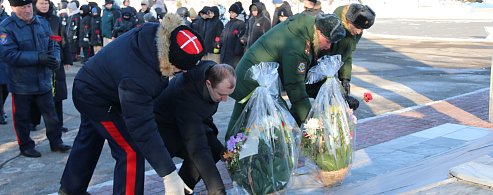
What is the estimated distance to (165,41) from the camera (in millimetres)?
3312

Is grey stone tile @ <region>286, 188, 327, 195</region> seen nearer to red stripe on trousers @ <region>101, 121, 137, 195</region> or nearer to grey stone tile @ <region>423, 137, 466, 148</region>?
red stripe on trousers @ <region>101, 121, 137, 195</region>

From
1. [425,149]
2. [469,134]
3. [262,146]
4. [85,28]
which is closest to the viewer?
[262,146]

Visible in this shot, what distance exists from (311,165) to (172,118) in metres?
1.26

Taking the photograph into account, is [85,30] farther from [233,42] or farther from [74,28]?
[233,42]

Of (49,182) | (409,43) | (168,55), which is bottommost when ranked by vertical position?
(409,43)

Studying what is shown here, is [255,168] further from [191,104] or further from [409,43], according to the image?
[409,43]

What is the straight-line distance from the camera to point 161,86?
11.7 ft

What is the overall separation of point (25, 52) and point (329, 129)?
10.2 feet

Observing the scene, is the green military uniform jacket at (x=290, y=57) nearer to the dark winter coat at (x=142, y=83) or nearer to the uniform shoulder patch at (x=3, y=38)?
the dark winter coat at (x=142, y=83)

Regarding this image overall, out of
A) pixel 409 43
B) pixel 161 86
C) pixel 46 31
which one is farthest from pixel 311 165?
pixel 409 43

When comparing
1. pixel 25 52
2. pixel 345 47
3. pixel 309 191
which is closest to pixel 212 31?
pixel 25 52

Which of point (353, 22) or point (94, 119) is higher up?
point (353, 22)

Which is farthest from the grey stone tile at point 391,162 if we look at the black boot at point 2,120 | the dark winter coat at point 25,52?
the black boot at point 2,120

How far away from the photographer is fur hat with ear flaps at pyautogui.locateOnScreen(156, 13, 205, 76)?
3279 millimetres
